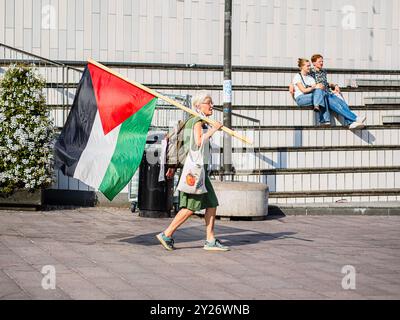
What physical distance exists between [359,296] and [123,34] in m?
10.9

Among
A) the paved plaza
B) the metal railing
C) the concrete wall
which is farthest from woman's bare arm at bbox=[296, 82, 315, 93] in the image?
the metal railing

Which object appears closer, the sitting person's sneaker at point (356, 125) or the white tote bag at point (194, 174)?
the white tote bag at point (194, 174)

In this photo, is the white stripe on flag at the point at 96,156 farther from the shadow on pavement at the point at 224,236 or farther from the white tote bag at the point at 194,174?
the shadow on pavement at the point at 224,236

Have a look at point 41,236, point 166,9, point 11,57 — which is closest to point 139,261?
point 41,236

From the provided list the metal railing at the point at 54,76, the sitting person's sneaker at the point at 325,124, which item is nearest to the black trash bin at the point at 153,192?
the metal railing at the point at 54,76

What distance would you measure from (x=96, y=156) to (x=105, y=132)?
333 mm

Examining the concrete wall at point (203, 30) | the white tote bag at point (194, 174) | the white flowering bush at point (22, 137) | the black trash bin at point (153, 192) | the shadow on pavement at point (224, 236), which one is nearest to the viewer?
the white tote bag at point (194, 174)

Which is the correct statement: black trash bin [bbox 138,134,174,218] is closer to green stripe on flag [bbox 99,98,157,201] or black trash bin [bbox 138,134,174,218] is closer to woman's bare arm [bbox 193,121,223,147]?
green stripe on flag [bbox 99,98,157,201]

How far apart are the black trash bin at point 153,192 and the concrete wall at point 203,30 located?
4.17 meters

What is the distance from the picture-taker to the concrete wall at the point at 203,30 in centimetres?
1711

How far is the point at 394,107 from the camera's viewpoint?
709 inches

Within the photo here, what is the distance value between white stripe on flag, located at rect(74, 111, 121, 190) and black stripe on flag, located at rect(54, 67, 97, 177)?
0.21ft

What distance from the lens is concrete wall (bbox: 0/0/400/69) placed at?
17109mm

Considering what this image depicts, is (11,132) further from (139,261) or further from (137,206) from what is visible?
(139,261)
